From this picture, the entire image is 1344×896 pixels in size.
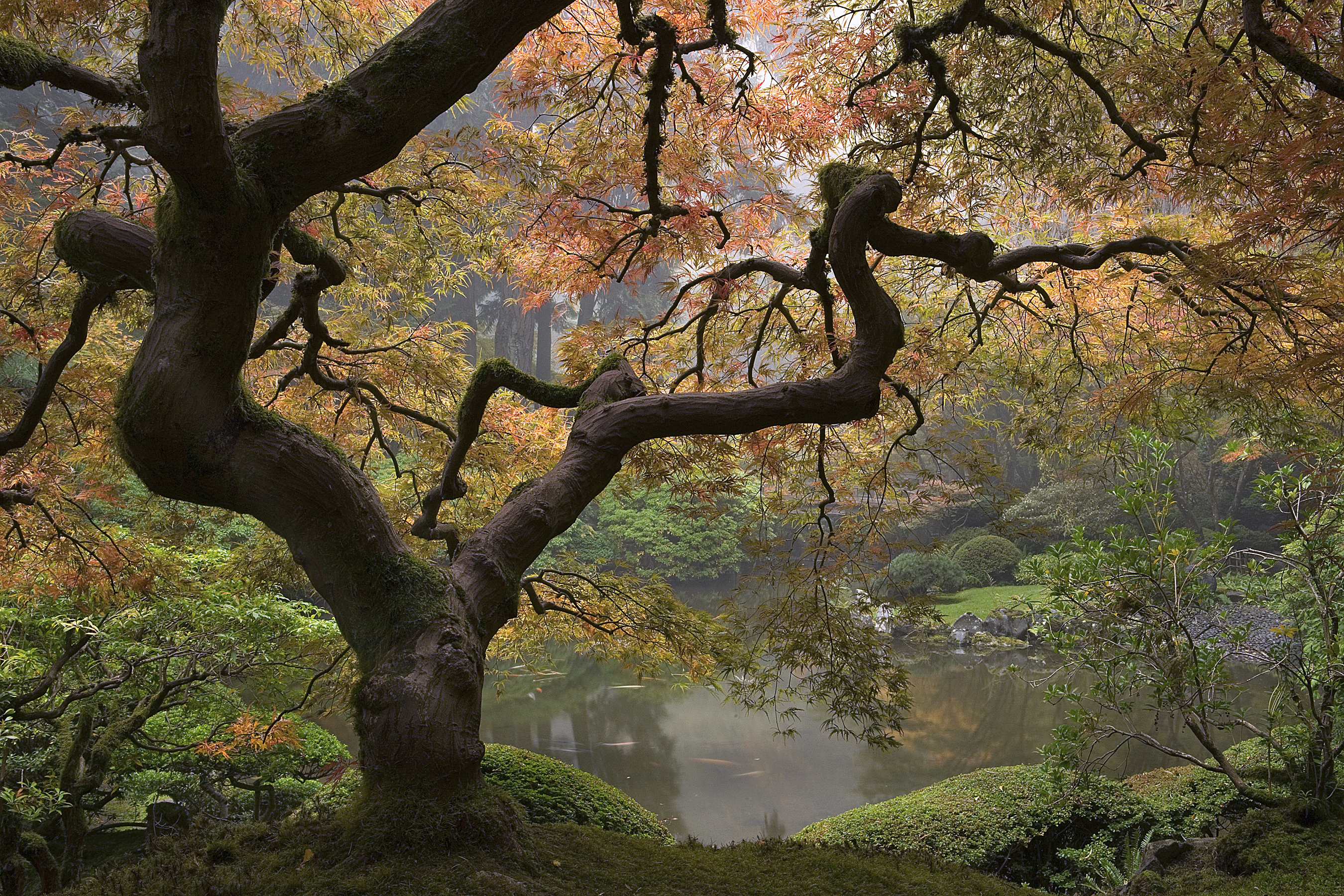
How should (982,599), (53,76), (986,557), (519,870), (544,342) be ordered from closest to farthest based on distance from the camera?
(519,870), (53,76), (982,599), (986,557), (544,342)

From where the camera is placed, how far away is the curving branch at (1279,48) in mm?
1807

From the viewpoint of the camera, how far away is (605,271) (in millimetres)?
3867

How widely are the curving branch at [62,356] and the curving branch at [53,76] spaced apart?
0.52 m

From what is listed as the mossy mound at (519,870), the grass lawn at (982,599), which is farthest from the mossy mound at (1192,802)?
the grass lawn at (982,599)

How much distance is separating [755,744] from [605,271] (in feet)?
18.8

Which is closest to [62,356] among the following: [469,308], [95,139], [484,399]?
[95,139]

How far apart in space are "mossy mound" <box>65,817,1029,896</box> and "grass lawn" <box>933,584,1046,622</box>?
379 inches

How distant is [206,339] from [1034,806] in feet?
13.7

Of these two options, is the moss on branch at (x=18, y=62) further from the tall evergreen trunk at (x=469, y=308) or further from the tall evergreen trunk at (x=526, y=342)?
the tall evergreen trunk at (x=469, y=308)

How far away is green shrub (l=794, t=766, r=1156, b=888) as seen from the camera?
3.80 meters

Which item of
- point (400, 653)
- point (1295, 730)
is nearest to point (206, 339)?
point (400, 653)

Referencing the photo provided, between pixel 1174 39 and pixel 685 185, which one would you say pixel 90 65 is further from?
pixel 1174 39

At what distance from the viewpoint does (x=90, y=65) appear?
131 inches

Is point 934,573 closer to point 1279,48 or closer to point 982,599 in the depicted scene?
point 982,599
